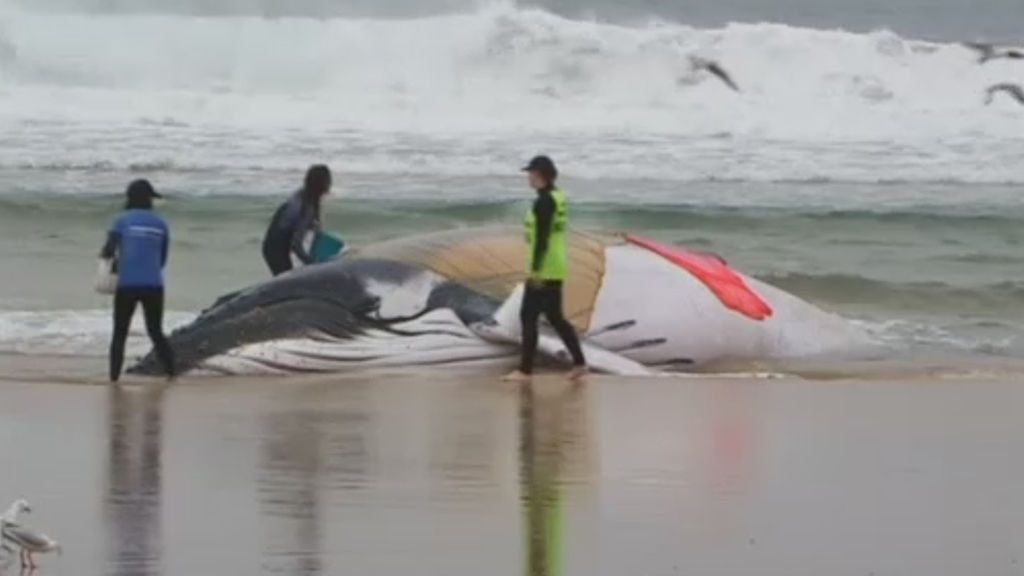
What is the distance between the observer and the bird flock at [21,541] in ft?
26.7

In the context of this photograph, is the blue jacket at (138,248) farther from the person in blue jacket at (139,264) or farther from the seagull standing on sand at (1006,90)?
the seagull standing on sand at (1006,90)

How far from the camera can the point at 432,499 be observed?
9.70 metres

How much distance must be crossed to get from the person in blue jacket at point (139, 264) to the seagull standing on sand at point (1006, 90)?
25647mm

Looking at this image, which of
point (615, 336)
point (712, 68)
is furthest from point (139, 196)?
point (712, 68)

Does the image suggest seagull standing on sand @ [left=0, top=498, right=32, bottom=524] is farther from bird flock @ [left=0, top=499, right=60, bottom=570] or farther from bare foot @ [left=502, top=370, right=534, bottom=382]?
bare foot @ [left=502, top=370, right=534, bottom=382]

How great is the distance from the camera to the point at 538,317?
573 inches

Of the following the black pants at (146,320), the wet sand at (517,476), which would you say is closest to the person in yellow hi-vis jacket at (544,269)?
the wet sand at (517,476)

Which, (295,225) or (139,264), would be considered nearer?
(139,264)

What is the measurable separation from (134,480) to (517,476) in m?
1.59

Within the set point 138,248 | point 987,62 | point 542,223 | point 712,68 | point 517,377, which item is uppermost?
point 987,62

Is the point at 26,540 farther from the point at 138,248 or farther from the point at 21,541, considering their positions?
the point at 138,248

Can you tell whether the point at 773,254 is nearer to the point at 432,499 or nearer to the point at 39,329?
the point at 39,329

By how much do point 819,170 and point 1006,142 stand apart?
4086mm

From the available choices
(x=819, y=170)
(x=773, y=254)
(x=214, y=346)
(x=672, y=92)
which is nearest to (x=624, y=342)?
(x=214, y=346)
